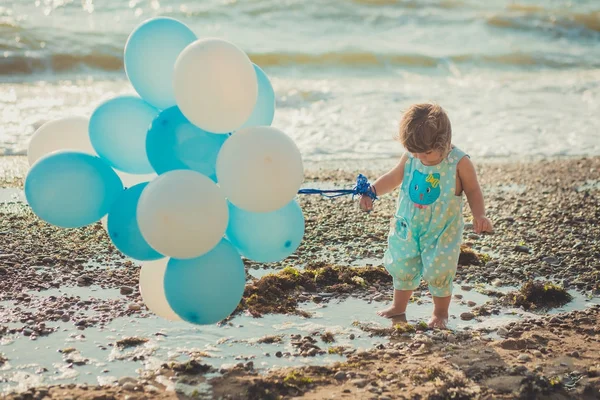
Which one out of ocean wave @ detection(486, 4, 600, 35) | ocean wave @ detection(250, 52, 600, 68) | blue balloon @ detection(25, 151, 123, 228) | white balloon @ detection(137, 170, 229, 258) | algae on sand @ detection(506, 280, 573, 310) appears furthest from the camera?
ocean wave @ detection(486, 4, 600, 35)

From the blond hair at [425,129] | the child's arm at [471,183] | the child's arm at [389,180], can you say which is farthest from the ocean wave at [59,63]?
the child's arm at [471,183]

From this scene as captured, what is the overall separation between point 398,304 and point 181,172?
5.80 feet

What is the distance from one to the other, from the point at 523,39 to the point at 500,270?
1318 cm

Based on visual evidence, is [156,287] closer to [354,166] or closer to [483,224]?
[483,224]

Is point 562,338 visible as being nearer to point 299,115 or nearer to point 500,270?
point 500,270

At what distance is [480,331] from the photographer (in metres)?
4.10

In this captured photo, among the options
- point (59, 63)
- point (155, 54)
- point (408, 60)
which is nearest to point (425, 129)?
point (155, 54)

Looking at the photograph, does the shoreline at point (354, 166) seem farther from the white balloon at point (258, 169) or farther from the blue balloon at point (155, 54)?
the white balloon at point (258, 169)

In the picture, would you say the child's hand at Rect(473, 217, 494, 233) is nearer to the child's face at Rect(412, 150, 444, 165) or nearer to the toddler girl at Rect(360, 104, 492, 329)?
the toddler girl at Rect(360, 104, 492, 329)

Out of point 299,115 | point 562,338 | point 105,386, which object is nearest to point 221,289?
point 105,386

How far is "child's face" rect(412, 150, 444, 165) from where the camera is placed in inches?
161

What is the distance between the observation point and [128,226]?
3.24m

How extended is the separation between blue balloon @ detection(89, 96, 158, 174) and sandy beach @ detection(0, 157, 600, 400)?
0.97m

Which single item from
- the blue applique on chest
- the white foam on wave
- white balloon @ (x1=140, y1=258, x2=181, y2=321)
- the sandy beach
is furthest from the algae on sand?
the white foam on wave
